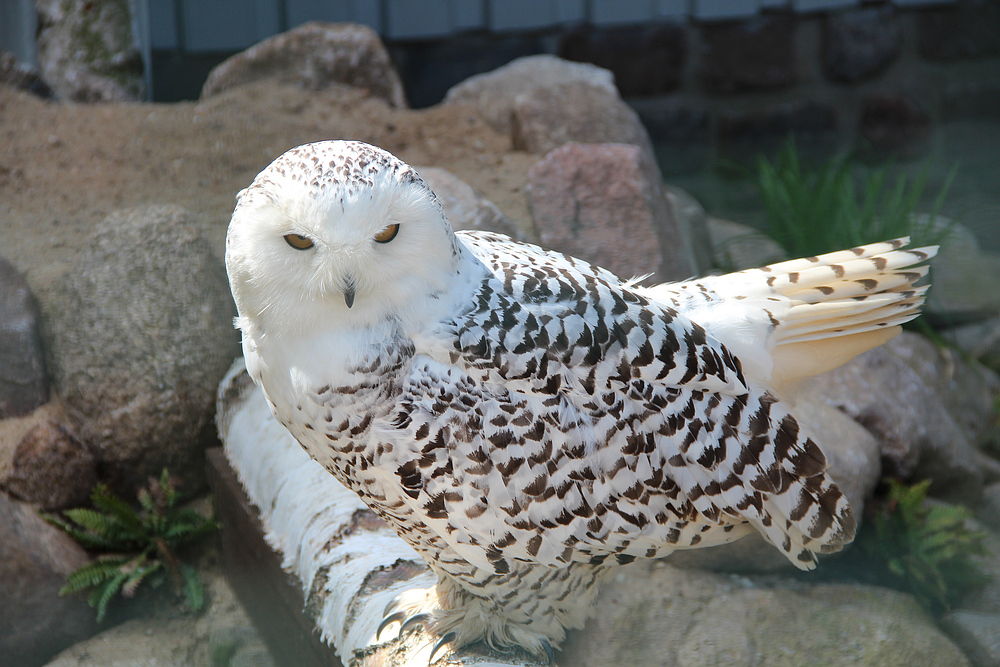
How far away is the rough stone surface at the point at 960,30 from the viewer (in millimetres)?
5355

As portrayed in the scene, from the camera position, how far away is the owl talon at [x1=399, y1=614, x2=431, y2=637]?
208 centimetres

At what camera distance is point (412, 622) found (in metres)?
2.10

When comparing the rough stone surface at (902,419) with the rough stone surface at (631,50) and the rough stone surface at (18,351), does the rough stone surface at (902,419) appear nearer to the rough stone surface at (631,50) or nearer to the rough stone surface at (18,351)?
the rough stone surface at (631,50)

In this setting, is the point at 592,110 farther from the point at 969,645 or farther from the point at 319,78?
the point at 969,645

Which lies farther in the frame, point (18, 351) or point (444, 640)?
point (18, 351)

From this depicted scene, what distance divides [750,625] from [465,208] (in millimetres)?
1878

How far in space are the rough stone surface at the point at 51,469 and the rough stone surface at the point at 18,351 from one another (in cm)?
14

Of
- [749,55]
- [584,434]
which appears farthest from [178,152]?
[749,55]

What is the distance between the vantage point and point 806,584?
295 centimetres

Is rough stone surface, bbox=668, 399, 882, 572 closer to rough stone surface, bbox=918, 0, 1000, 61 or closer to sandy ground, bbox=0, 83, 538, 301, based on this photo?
sandy ground, bbox=0, 83, 538, 301

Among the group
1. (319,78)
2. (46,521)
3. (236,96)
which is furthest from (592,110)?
(46,521)

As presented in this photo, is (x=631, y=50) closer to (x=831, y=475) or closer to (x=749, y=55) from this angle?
(x=749, y=55)

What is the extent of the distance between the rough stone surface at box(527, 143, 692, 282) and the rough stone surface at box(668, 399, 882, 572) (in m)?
0.88

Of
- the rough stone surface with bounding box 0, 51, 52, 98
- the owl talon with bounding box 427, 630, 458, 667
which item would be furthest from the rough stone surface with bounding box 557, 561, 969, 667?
A: the rough stone surface with bounding box 0, 51, 52, 98
